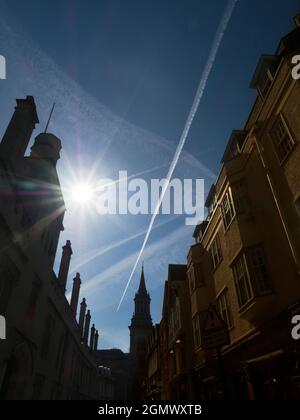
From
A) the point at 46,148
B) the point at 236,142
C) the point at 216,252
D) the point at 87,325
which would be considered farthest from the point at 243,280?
the point at 87,325

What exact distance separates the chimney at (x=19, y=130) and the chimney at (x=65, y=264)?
14.5 metres

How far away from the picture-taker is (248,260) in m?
10.9

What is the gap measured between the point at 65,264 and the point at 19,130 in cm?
1591

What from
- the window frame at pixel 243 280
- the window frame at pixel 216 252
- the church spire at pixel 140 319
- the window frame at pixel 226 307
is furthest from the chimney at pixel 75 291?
the church spire at pixel 140 319

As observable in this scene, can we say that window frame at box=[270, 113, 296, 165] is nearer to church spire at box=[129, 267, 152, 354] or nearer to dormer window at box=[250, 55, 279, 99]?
dormer window at box=[250, 55, 279, 99]

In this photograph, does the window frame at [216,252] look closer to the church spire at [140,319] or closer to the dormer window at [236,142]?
the dormer window at [236,142]

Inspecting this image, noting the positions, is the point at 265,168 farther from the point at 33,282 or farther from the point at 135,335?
the point at 135,335

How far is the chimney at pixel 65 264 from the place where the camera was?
2592 centimetres

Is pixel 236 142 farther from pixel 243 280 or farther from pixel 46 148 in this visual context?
pixel 46 148

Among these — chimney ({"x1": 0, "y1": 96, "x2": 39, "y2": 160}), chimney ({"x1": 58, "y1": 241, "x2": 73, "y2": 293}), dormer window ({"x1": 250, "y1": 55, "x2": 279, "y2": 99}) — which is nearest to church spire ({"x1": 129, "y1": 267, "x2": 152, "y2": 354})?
chimney ({"x1": 58, "y1": 241, "x2": 73, "y2": 293})

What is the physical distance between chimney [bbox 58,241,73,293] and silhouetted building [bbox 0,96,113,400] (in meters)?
0.19

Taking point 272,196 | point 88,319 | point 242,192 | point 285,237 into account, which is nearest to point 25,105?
point 242,192

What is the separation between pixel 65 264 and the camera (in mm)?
26984

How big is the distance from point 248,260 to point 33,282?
42.2 feet
